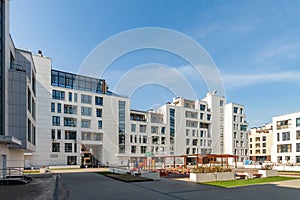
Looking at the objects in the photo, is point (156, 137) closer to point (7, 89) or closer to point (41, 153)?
point (41, 153)

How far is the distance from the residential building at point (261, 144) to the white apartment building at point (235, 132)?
674 inches

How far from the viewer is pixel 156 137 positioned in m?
73.8

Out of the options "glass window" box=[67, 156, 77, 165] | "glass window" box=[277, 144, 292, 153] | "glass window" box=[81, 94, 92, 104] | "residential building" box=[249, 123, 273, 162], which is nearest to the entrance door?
"glass window" box=[67, 156, 77, 165]

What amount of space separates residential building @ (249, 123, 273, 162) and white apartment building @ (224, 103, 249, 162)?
17117 mm

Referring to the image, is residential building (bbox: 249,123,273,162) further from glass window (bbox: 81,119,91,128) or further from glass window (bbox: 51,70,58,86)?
glass window (bbox: 51,70,58,86)

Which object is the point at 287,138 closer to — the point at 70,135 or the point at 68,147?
the point at 70,135

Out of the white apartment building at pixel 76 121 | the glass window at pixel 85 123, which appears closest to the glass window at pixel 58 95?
the white apartment building at pixel 76 121

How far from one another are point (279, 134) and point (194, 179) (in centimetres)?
5160

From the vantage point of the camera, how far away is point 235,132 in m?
84.2

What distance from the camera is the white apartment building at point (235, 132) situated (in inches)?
3268

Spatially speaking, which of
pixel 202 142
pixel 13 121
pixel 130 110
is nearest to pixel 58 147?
pixel 130 110

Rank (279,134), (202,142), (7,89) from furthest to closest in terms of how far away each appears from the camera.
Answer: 1. (202,142)
2. (279,134)
3. (7,89)

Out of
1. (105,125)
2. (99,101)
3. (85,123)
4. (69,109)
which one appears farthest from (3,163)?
(99,101)

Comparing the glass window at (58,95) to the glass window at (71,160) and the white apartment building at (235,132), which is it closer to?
the glass window at (71,160)
